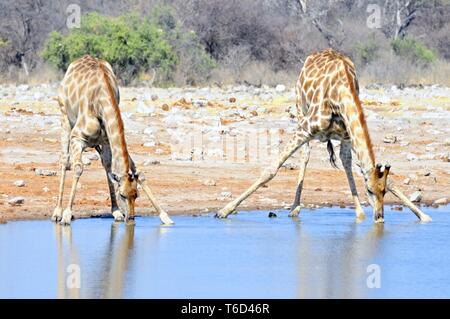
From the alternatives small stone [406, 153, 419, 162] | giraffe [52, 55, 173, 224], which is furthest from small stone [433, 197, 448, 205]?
giraffe [52, 55, 173, 224]

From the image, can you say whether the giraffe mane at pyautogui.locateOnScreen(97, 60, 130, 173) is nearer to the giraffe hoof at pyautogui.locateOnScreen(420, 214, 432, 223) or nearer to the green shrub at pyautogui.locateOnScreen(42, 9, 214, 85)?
the giraffe hoof at pyautogui.locateOnScreen(420, 214, 432, 223)

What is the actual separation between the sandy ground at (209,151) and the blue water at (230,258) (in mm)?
1278

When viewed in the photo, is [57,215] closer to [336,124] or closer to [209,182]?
[336,124]

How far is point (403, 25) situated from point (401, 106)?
64.5 feet

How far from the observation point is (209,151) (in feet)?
56.0

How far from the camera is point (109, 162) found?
39.6ft

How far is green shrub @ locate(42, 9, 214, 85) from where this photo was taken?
2933cm

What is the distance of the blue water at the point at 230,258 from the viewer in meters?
8.55

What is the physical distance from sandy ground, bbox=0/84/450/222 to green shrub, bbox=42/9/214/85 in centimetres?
369

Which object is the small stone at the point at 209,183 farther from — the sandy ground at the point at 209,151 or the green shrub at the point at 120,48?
the green shrub at the point at 120,48

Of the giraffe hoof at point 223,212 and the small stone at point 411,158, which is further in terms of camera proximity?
the small stone at point 411,158

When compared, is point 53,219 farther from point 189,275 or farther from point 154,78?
point 154,78

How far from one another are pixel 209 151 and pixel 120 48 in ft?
42.1

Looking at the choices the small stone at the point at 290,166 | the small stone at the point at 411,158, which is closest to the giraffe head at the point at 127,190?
the small stone at the point at 290,166
